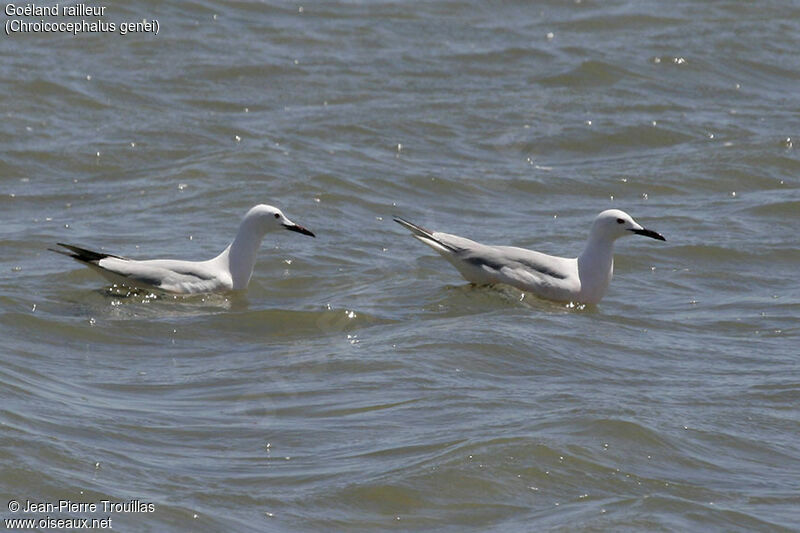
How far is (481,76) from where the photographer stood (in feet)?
52.3

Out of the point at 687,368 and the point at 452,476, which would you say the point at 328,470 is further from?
the point at 687,368

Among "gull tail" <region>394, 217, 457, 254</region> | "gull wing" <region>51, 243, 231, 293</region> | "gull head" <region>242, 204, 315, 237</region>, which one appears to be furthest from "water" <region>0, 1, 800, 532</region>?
"gull head" <region>242, 204, 315, 237</region>

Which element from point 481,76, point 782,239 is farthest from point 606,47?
point 782,239

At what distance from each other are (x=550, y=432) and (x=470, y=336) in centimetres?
174


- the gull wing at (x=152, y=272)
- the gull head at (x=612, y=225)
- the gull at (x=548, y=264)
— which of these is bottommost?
the gull wing at (x=152, y=272)

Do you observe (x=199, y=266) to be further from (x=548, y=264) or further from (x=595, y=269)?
(x=595, y=269)

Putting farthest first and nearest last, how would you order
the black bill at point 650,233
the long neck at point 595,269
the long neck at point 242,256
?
the long neck at point 242,256 < the long neck at point 595,269 < the black bill at point 650,233

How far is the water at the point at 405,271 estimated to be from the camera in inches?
259

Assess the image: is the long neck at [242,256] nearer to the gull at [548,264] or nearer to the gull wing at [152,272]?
the gull wing at [152,272]

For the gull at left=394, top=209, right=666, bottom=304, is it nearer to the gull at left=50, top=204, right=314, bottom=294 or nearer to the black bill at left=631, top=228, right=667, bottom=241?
the black bill at left=631, top=228, right=667, bottom=241

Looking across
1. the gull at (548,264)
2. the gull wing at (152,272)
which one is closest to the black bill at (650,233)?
the gull at (548,264)

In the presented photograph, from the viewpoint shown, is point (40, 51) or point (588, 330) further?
point (40, 51)

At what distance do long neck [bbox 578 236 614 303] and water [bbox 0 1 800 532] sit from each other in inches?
6.4

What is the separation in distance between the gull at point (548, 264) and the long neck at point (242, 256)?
102cm
